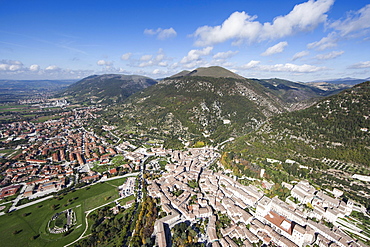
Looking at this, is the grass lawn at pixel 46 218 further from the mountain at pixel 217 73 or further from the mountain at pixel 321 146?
the mountain at pixel 217 73

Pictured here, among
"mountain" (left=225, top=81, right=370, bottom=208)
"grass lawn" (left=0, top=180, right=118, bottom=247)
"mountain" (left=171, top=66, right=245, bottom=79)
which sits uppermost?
"mountain" (left=171, top=66, right=245, bottom=79)

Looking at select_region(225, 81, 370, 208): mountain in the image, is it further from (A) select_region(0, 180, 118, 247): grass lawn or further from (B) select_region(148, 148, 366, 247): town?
(A) select_region(0, 180, 118, 247): grass lawn

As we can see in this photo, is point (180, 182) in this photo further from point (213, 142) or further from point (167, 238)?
point (213, 142)

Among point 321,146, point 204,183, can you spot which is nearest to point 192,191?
point 204,183

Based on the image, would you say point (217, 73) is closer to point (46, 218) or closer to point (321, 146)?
point (321, 146)

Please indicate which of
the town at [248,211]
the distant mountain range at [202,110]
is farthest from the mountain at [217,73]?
the town at [248,211]

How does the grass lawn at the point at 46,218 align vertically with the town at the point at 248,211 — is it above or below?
below

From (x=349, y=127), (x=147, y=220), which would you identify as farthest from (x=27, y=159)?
(x=349, y=127)

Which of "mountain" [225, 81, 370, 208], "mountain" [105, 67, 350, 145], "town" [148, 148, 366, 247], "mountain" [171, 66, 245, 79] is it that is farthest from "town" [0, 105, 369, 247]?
"mountain" [171, 66, 245, 79]
